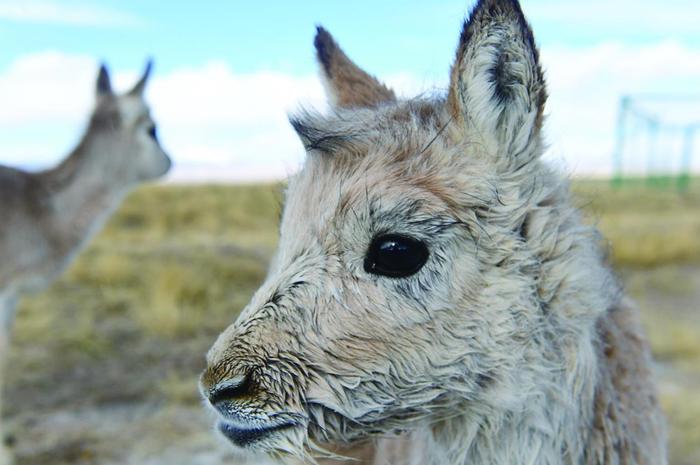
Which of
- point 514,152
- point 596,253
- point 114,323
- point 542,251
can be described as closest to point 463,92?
point 514,152

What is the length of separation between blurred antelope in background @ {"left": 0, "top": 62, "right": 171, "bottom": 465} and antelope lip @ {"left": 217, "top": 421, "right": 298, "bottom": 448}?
4892 mm

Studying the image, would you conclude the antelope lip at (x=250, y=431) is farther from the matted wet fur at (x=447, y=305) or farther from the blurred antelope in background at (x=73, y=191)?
the blurred antelope in background at (x=73, y=191)

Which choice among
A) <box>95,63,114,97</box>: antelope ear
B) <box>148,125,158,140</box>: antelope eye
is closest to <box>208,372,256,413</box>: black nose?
<box>148,125,158,140</box>: antelope eye

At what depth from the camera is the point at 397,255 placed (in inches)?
75.9

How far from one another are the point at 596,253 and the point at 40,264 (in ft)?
21.0

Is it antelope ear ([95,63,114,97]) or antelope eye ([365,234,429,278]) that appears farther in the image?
antelope ear ([95,63,114,97])

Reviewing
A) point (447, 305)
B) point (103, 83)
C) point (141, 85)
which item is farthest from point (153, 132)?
point (447, 305)

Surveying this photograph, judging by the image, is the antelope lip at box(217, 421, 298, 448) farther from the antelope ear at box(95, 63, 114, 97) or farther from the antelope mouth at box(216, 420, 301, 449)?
the antelope ear at box(95, 63, 114, 97)

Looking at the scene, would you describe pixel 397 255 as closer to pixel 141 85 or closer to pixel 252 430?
pixel 252 430

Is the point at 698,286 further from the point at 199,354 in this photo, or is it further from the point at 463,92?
the point at 463,92

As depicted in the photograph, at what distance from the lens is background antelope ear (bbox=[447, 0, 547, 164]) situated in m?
1.90

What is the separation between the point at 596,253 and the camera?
2312mm

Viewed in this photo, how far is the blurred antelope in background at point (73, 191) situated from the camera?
6891 mm

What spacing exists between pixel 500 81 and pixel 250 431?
4.38 ft
